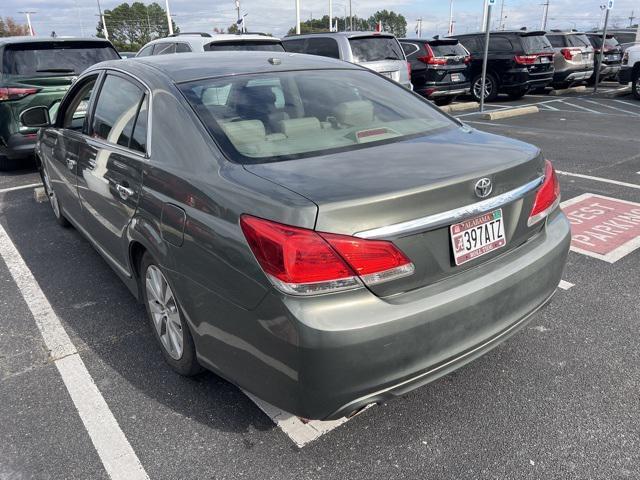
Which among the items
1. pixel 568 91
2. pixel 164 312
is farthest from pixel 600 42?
pixel 164 312

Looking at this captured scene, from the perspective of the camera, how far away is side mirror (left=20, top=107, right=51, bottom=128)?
427 centimetres

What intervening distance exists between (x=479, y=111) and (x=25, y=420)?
450 inches

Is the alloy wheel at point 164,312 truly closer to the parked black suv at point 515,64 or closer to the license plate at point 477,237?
the license plate at point 477,237

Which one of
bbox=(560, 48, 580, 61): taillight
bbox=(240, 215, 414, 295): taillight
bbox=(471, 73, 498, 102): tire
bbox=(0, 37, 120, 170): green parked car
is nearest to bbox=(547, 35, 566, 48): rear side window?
bbox=(560, 48, 580, 61): taillight

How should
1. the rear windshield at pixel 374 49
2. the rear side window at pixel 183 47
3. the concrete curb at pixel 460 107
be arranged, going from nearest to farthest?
1. the rear side window at pixel 183 47
2. the rear windshield at pixel 374 49
3. the concrete curb at pixel 460 107

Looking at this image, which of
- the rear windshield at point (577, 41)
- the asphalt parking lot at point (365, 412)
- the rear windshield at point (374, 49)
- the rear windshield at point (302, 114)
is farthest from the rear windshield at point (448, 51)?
the rear windshield at point (302, 114)

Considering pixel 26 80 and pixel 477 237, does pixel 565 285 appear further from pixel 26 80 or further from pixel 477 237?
pixel 26 80

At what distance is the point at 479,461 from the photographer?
7.09 ft

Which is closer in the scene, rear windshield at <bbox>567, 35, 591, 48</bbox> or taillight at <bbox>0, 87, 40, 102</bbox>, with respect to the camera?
taillight at <bbox>0, 87, 40, 102</bbox>

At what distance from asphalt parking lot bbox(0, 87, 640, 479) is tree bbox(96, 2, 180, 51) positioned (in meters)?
97.0

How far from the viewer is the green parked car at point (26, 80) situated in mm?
6633

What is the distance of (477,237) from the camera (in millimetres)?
2090

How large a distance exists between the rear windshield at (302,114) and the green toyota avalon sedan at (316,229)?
1 cm

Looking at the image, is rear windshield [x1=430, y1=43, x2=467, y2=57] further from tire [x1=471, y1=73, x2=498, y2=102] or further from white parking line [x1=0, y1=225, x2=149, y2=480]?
white parking line [x1=0, y1=225, x2=149, y2=480]
